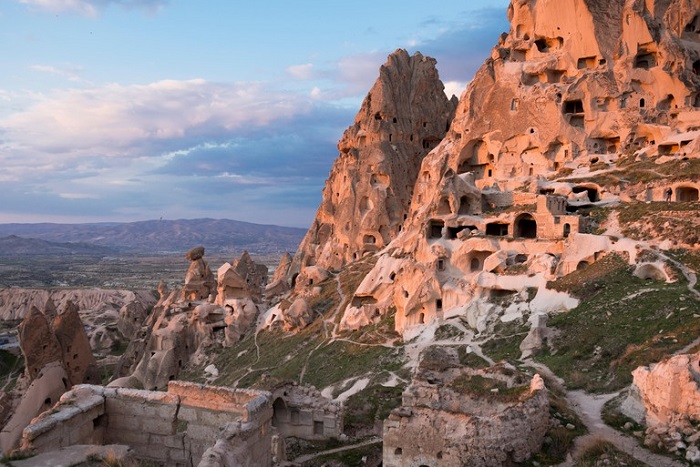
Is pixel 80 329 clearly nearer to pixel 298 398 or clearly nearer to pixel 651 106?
pixel 298 398

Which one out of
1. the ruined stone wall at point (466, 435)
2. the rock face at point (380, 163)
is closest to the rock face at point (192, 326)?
the rock face at point (380, 163)

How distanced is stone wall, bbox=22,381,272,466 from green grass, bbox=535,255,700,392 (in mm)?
9805

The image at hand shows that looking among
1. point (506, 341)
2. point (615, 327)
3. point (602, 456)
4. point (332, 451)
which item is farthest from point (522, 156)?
point (602, 456)

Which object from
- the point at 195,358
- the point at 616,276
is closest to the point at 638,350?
the point at 616,276

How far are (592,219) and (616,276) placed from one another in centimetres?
778

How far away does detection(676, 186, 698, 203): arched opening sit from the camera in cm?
3412

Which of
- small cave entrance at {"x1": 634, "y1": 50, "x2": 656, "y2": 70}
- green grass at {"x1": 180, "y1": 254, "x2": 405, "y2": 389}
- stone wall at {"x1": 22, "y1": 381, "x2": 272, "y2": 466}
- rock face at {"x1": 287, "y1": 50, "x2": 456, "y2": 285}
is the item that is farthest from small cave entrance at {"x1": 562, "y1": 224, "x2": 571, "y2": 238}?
rock face at {"x1": 287, "y1": 50, "x2": 456, "y2": 285}

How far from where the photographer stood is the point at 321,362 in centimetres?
3000

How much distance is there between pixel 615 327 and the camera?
66.5 ft

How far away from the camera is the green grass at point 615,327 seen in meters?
17.0

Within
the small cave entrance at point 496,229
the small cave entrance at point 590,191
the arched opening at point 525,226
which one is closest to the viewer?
the arched opening at point 525,226

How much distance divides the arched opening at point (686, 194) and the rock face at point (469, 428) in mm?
25234

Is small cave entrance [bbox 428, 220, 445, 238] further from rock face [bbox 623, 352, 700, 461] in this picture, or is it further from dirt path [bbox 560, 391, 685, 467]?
rock face [bbox 623, 352, 700, 461]

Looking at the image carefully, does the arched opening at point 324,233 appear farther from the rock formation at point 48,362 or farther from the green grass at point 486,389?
the green grass at point 486,389
